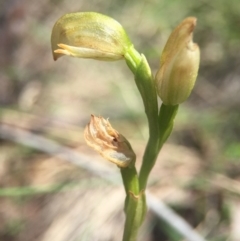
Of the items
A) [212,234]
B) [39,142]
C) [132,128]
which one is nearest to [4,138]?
[39,142]

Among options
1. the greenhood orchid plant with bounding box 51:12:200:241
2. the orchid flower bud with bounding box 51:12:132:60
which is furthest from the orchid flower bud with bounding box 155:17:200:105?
the orchid flower bud with bounding box 51:12:132:60

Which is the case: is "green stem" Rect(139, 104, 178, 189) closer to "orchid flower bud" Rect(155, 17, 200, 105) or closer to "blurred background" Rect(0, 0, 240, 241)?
"orchid flower bud" Rect(155, 17, 200, 105)

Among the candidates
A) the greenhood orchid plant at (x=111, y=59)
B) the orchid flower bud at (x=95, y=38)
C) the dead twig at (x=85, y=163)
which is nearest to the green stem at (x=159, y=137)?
the greenhood orchid plant at (x=111, y=59)

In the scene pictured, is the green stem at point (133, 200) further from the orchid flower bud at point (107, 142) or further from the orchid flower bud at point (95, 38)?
the orchid flower bud at point (95, 38)

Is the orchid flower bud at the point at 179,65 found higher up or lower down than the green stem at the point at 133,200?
higher up

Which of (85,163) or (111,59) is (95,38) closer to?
(111,59)

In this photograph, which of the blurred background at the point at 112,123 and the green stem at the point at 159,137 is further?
the blurred background at the point at 112,123

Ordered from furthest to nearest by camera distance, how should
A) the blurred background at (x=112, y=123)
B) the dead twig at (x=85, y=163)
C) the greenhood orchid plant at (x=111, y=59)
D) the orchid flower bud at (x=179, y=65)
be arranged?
the blurred background at (x=112, y=123) < the dead twig at (x=85, y=163) < the greenhood orchid plant at (x=111, y=59) < the orchid flower bud at (x=179, y=65)
